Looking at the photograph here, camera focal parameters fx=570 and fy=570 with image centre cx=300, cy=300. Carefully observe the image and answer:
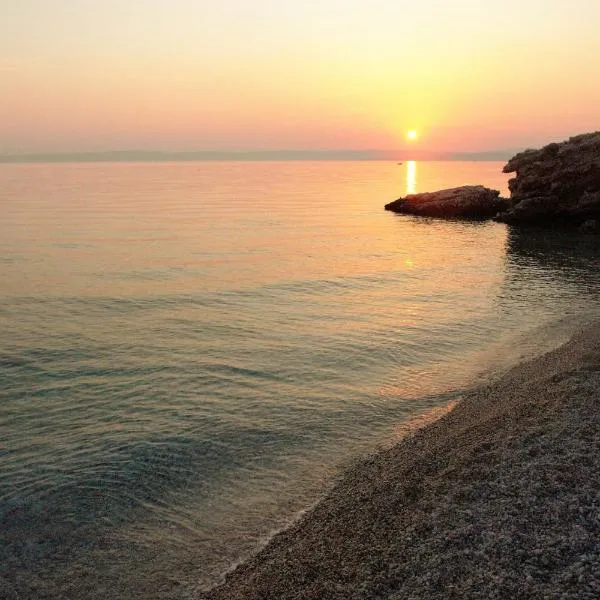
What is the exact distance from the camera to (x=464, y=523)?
999 centimetres

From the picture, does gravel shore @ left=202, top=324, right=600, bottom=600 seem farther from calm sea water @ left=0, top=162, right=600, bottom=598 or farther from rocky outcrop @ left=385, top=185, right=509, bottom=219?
rocky outcrop @ left=385, top=185, right=509, bottom=219

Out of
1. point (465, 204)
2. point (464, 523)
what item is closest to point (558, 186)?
point (465, 204)

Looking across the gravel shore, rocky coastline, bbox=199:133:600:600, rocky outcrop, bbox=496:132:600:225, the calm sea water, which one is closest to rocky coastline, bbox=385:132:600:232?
rocky outcrop, bbox=496:132:600:225

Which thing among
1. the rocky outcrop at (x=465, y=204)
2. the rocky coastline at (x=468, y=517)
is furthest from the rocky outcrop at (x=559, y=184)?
the rocky coastline at (x=468, y=517)

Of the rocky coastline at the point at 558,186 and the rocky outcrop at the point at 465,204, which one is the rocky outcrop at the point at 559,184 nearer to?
the rocky coastline at the point at 558,186

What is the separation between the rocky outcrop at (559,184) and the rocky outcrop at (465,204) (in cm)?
901

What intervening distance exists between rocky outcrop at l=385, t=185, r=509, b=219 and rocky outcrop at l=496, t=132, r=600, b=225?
901 cm

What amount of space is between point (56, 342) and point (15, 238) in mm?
36735

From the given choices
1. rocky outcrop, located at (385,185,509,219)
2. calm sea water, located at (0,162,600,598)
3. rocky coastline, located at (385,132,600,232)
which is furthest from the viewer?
rocky outcrop, located at (385,185,509,219)

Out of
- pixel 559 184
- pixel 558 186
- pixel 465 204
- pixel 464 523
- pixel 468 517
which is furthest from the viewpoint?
pixel 465 204

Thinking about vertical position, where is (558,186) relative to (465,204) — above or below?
above

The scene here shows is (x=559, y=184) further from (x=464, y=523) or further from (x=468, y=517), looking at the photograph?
(x=464, y=523)

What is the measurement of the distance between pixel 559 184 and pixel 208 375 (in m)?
60.5

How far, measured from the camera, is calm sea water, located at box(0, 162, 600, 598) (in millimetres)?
12383
